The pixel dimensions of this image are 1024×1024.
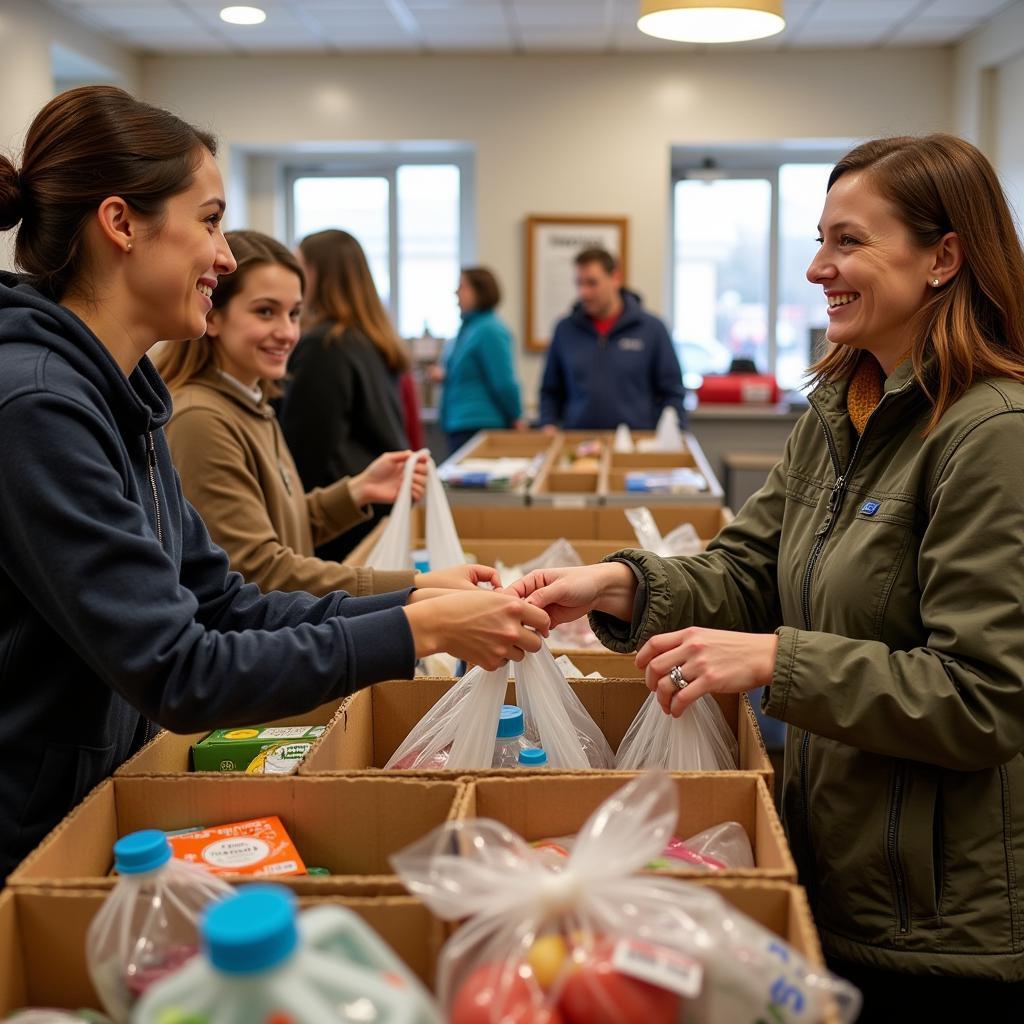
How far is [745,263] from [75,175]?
769 cm

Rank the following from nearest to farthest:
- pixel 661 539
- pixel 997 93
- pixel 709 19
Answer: pixel 661 539 < pixel 709 19 < pixel 997 93

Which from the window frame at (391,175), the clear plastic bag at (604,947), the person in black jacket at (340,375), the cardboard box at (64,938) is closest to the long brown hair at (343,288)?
the person in black jacket at (340,375)

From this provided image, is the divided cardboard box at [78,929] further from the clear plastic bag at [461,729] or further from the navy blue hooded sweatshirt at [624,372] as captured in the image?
the navy blue hooded sweatshirt at [624,372]

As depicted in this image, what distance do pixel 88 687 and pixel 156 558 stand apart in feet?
0.70

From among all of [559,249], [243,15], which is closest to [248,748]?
[243,15]

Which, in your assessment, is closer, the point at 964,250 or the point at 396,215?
the point at 964,250

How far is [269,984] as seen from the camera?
26.0 inches

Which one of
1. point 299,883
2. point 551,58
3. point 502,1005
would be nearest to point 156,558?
point 299,883

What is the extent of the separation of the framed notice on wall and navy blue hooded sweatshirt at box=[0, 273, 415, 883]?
6.58m

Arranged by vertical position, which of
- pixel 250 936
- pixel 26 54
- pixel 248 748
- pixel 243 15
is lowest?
pixel 248 748

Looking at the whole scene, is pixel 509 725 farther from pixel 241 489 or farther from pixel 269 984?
pixel 241 489

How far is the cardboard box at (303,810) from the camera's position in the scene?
3.86 ft

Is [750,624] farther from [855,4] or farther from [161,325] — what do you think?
[855,4]

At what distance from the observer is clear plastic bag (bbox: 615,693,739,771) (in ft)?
4.46
